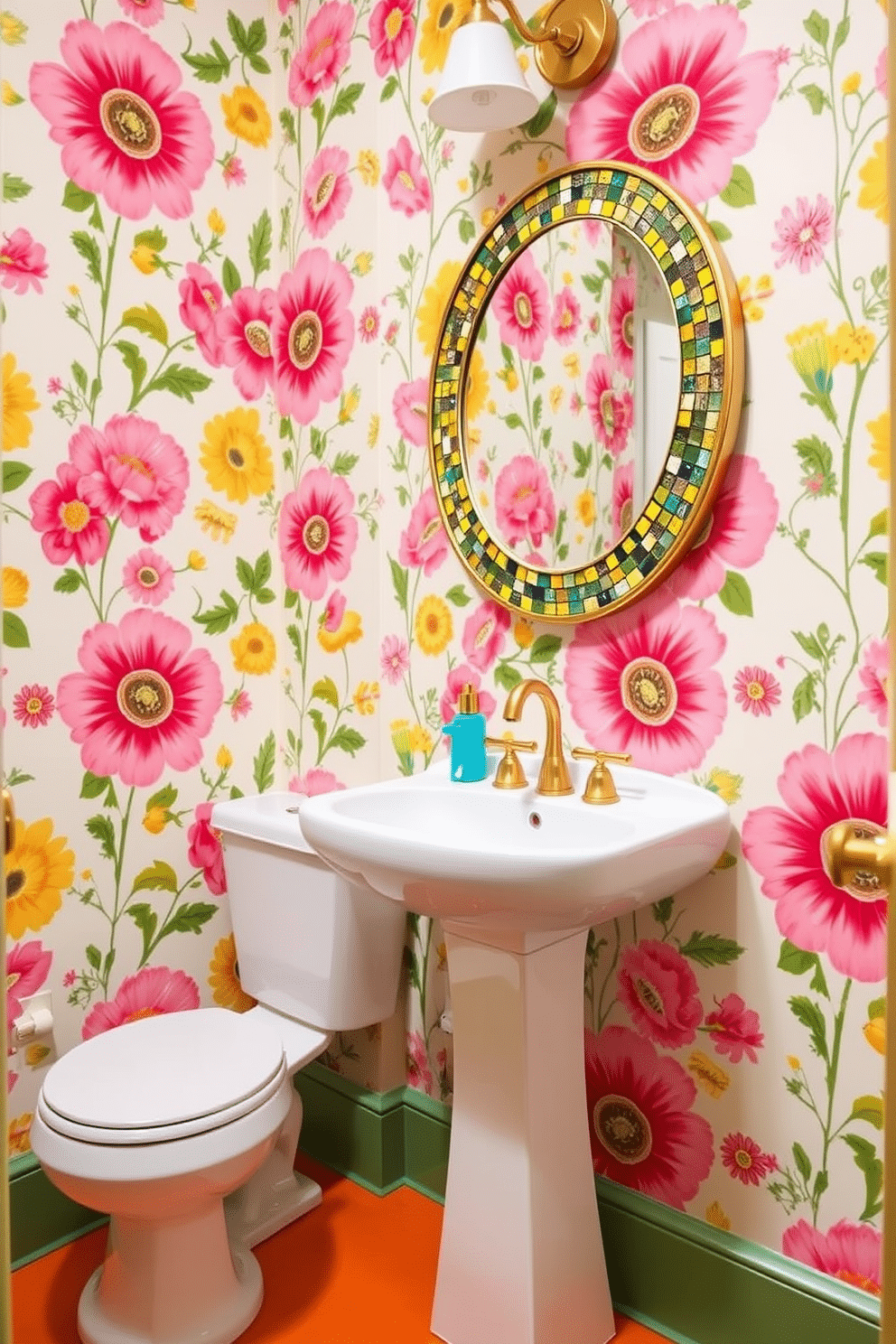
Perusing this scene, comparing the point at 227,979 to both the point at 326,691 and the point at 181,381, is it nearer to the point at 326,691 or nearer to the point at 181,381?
the point at 326,691

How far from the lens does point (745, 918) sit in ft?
4.54

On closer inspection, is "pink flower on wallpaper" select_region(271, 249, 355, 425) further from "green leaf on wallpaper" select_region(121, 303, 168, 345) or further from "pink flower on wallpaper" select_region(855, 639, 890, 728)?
"pink flower on wallpaper" select_region(855, 639, 890, 728)

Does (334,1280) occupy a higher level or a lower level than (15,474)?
lower

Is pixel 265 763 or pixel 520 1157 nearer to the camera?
pixel 520 1157

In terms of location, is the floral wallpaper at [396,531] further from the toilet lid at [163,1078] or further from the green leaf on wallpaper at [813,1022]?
the toilet lid at [163,1078]

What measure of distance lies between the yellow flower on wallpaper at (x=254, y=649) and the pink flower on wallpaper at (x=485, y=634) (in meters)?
0.53

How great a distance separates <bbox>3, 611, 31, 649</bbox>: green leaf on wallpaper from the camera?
5.46 ft

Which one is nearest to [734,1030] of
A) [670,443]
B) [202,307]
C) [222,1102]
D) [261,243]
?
[222,1102]

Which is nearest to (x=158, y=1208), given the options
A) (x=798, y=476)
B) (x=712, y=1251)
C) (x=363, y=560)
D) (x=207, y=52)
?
(x=712, y=1251)

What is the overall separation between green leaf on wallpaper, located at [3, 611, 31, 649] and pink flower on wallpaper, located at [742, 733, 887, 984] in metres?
1.24

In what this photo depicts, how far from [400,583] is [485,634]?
0.23 m

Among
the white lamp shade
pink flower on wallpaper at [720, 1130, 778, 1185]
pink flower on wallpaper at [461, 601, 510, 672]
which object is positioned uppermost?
the white lamp shade

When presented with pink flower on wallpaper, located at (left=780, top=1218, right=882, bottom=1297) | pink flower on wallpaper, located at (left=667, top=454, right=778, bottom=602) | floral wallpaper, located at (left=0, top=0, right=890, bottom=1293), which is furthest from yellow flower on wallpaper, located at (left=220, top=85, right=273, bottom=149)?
pink flower on wallpaper, located at (left=780, top=1218, right=882, bottom=1297)

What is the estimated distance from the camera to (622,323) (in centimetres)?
147
